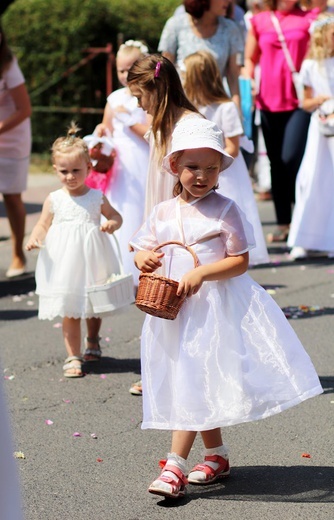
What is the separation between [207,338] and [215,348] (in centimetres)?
5

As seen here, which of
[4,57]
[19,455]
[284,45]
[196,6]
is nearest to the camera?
[19,455]

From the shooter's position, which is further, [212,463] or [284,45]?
[284,45]

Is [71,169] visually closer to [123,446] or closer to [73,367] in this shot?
[73,367]

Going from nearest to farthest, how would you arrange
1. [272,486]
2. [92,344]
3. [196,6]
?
1. [272,486]
2. [92,344]
3. [196,6]

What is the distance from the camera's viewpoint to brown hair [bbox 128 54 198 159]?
546cm

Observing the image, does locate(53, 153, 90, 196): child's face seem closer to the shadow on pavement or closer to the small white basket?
the small white basket

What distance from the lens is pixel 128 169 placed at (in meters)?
7.39

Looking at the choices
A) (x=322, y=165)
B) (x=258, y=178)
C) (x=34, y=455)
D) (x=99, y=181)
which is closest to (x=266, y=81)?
(x=322, y=165)

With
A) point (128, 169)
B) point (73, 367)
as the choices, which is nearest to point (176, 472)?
point (73, 367)

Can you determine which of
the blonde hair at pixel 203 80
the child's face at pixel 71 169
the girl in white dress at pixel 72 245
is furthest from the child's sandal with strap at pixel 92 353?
the blonde hair at pixel 203 80

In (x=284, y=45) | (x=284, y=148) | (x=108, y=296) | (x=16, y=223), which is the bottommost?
(x=16, y=223)

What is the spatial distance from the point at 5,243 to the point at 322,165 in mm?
3161

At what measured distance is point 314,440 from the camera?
4.91m

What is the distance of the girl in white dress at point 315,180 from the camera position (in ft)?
29.9
